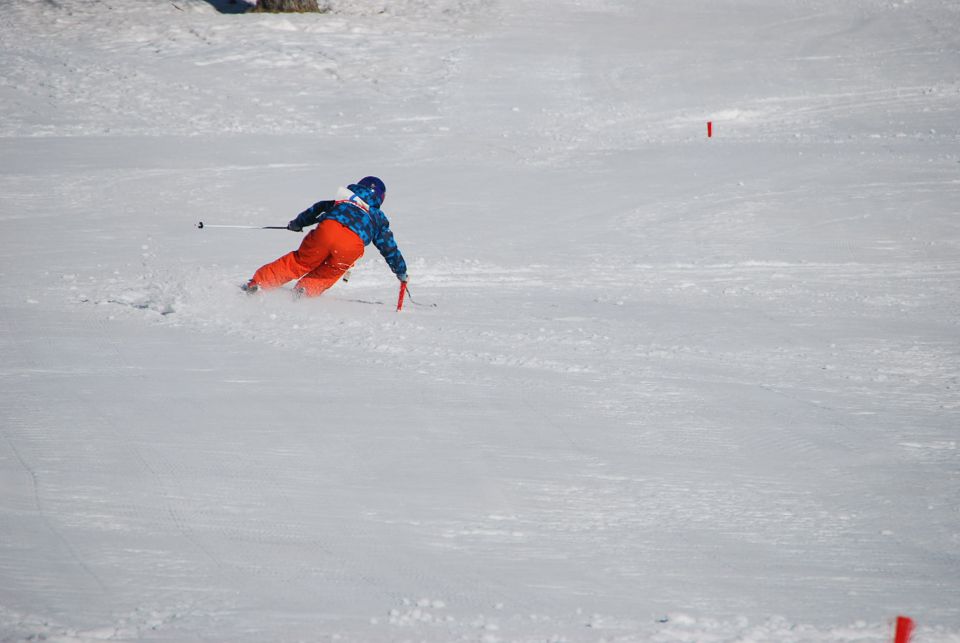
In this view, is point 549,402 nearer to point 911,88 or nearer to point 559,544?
point 559,544

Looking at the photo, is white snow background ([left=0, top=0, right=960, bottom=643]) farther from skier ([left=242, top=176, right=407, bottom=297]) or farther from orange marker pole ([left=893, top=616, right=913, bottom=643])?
orange marker pole ([left=893, top=616, right=913, bottom=643])

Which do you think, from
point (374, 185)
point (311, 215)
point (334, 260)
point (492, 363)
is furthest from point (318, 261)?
point (492, 363)

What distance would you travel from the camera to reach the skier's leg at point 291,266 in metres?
8.56

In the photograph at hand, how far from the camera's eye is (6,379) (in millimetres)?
6301

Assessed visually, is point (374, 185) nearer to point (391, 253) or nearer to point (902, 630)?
point (391, 253)

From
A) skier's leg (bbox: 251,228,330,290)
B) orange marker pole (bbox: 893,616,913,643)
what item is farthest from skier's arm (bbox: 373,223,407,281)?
orange marker pole (bbox: 893,616,913,643)

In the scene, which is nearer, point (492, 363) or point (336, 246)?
point (492, 363)

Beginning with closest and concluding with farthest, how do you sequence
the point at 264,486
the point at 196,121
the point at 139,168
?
the point at 264,486
the point at 139,168
the point at 196,121

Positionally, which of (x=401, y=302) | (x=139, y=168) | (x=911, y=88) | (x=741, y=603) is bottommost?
(x=741, y=603)

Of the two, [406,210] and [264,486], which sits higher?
[406,210]

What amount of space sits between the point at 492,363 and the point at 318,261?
211 centimetres

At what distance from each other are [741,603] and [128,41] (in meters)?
19.1

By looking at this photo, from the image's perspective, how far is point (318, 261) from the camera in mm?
8602

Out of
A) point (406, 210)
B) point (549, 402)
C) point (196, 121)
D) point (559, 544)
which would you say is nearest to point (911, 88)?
point (406, 210)
